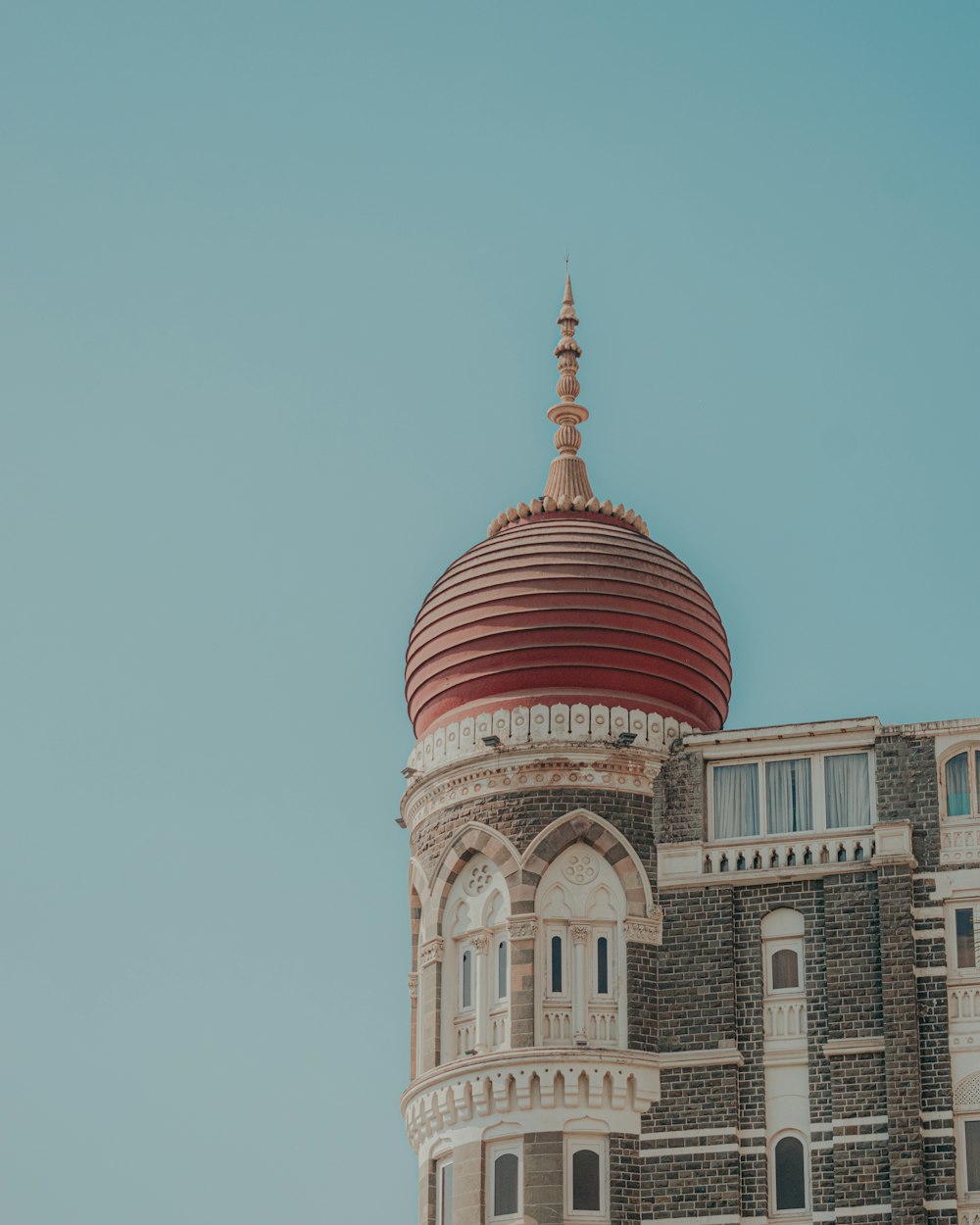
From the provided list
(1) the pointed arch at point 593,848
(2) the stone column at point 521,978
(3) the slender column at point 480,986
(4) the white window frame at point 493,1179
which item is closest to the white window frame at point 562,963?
(2) the stone column at point 521,978

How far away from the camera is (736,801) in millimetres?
51875

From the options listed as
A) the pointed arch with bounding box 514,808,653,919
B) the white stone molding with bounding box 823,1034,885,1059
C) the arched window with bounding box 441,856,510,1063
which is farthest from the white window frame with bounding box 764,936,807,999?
the arched window with bounding box 441,856,510,1063

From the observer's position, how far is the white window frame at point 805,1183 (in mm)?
48312

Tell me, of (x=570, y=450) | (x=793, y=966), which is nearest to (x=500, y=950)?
(x=793, y=966)

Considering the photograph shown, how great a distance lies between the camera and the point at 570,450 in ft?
192

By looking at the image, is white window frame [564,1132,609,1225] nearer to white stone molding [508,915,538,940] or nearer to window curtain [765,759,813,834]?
white stone molding [508,915,538,940]

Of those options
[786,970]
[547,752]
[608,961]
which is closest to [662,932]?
[608,961]

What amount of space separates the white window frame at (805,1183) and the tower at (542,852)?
8.39 feet

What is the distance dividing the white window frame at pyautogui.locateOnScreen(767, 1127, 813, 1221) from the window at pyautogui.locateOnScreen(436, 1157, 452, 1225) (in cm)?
634

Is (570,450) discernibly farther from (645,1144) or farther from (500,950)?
(645,1144)

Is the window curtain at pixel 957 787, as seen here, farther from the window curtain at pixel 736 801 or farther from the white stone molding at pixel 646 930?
the white stone molding at pixel 646 930

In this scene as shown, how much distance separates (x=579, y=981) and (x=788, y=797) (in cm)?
559

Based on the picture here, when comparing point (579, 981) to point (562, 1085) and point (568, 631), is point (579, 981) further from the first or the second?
point (568, 631)

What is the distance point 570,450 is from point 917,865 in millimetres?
13745
